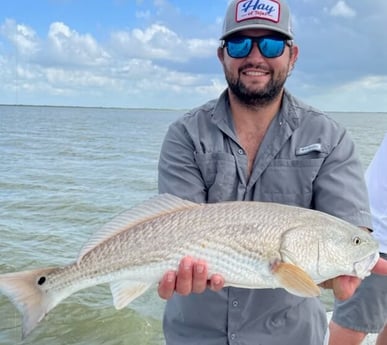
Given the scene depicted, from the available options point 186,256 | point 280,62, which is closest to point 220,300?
point 186,256

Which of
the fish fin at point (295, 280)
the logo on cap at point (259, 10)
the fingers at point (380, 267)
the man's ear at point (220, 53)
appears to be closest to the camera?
the fish fin at point (295, 280)

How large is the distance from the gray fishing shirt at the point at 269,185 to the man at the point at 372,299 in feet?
3.71

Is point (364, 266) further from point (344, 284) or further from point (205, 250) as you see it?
point (205, 250)

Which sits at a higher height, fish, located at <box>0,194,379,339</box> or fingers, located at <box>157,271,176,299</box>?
fish, located at <box>0,194,379,339</box>

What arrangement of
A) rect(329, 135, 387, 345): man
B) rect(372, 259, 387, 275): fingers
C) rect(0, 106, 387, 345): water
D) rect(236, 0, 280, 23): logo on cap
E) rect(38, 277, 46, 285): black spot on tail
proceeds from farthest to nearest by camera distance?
rect(0, 106, 387, 345): water → rect(329, 135, 387, 345): man → rect(236, 0, 280, 23): logo on cap → rect(372, 259, 387, 275): fingers → rect(38, 277, 46, 285): black spot on tail

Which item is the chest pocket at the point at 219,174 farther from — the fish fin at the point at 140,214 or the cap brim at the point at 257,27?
the cap brim at the point at 257,27

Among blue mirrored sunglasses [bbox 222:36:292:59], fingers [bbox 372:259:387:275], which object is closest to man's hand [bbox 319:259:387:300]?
fingers [bbox 372:259:387:275]

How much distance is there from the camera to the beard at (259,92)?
10.1ft

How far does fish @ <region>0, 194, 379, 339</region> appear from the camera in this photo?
268cm

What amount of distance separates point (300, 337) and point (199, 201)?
3.10 ft

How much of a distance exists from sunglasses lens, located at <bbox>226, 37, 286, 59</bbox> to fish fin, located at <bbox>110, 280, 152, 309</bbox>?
1.37 m

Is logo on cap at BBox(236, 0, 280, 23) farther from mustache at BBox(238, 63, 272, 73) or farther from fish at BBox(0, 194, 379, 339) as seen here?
fish at BBox(0, 194, 379, 339)

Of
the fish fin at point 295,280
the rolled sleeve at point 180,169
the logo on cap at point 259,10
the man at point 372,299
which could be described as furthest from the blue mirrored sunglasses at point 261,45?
the man at point 372,299

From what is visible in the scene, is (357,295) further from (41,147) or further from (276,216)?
(41,147)
